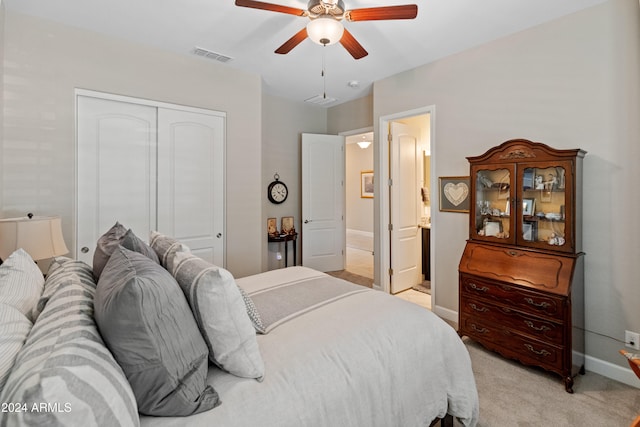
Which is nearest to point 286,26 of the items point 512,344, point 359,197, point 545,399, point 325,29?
point 325,29

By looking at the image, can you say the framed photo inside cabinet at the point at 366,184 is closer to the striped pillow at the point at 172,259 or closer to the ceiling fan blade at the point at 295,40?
the ceiling fan blade at the point at 295,40

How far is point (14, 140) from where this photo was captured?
8.36 ft

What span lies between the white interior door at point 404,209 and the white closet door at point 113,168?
288 cm

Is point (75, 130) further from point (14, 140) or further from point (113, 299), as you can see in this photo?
point (113, 299)

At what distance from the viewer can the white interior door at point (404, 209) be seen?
13.5ft

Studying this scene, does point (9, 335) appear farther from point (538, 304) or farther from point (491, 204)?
point (491, 204)

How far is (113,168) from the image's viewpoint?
3025mm

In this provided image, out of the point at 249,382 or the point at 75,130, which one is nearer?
the point at 249,382

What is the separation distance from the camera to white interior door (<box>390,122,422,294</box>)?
13.5 feet

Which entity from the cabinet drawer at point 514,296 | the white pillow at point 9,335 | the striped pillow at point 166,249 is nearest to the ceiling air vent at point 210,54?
the striped pillow at point 166,249

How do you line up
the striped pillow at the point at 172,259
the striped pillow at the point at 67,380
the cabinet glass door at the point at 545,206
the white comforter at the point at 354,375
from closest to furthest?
the striped pillow at the point at 67,380 < the white comforter at the point at 354,375 < the striped pillow at the point at 172,259 < the cabinet glass door at the point at 545,206

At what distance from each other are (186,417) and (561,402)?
2.40 metres

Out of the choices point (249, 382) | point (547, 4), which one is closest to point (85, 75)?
point (249, 382)

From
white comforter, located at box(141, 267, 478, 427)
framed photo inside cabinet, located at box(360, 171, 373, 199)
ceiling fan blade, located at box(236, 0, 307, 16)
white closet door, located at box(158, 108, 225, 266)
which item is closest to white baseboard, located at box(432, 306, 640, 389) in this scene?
white comforter, located at box(141, 267, 478, 427)
